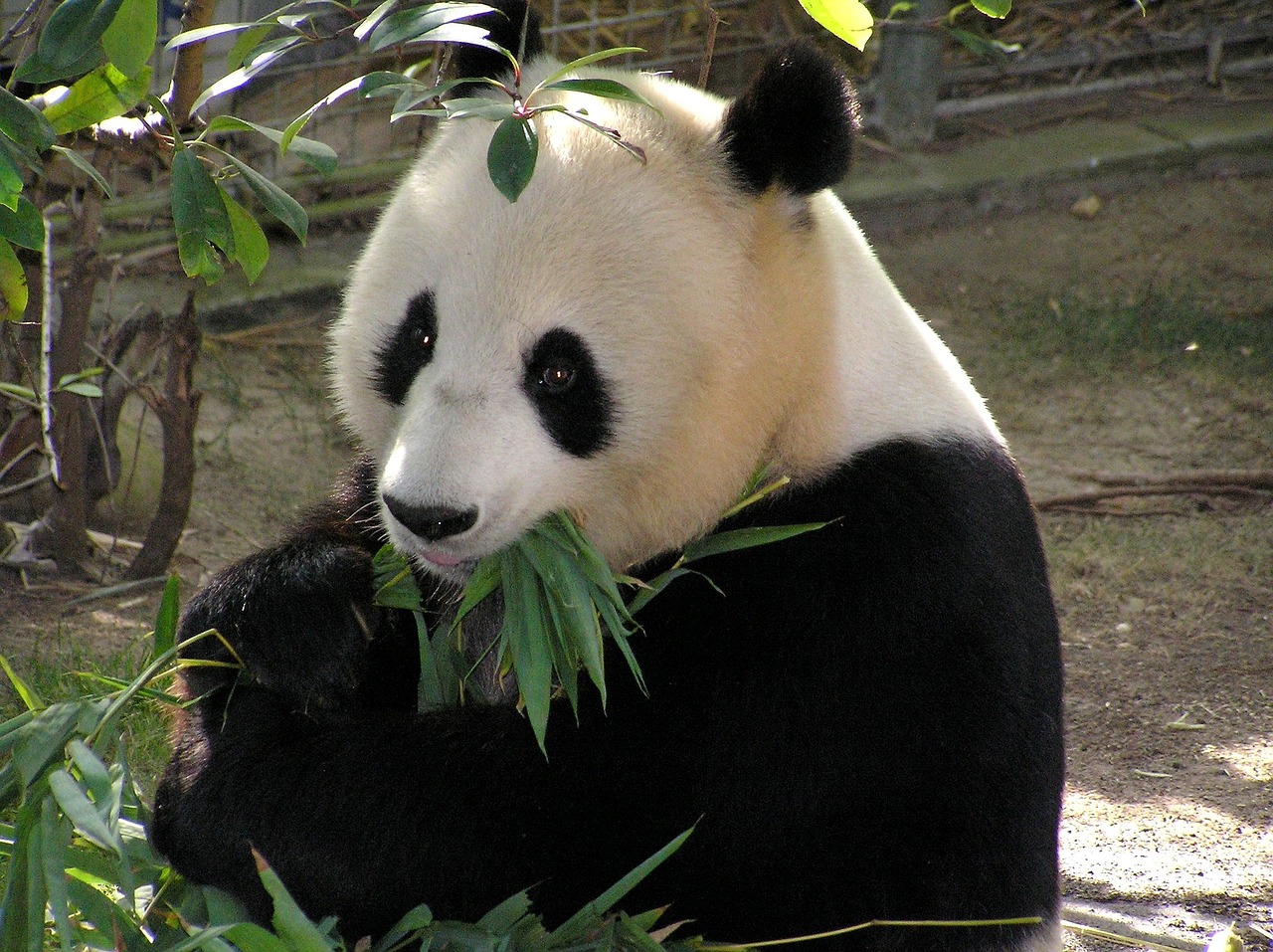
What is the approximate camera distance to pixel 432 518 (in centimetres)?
200

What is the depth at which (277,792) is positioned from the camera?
2.36 meters

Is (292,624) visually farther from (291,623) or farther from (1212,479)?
(1212,479)

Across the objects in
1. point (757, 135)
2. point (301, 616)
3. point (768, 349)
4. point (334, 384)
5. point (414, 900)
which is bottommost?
point (414, 900)

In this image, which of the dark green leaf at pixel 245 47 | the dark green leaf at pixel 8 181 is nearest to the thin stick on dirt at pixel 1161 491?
the dark green leaf at pixel 245 47

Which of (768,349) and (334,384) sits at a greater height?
(768,349)

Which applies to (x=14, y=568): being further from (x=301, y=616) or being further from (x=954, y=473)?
(x=954, y=473)

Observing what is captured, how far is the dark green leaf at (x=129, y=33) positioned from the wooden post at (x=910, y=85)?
19.0 feet

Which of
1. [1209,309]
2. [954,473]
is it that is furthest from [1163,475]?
[954,473]

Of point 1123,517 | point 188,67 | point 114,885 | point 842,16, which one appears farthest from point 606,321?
point 1123,517

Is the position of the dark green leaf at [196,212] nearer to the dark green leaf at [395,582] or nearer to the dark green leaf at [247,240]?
the dark green leaf at [247,240]

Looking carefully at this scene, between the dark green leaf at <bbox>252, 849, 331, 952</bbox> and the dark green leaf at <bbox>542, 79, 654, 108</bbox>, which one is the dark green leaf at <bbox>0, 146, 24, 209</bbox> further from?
the dark green leaf at <bbox>252, 849, 331, 952</bbox>

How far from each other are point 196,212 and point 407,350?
16.2 inches

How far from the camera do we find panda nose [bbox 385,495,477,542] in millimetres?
1993

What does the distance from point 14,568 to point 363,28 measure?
8.47 ft
